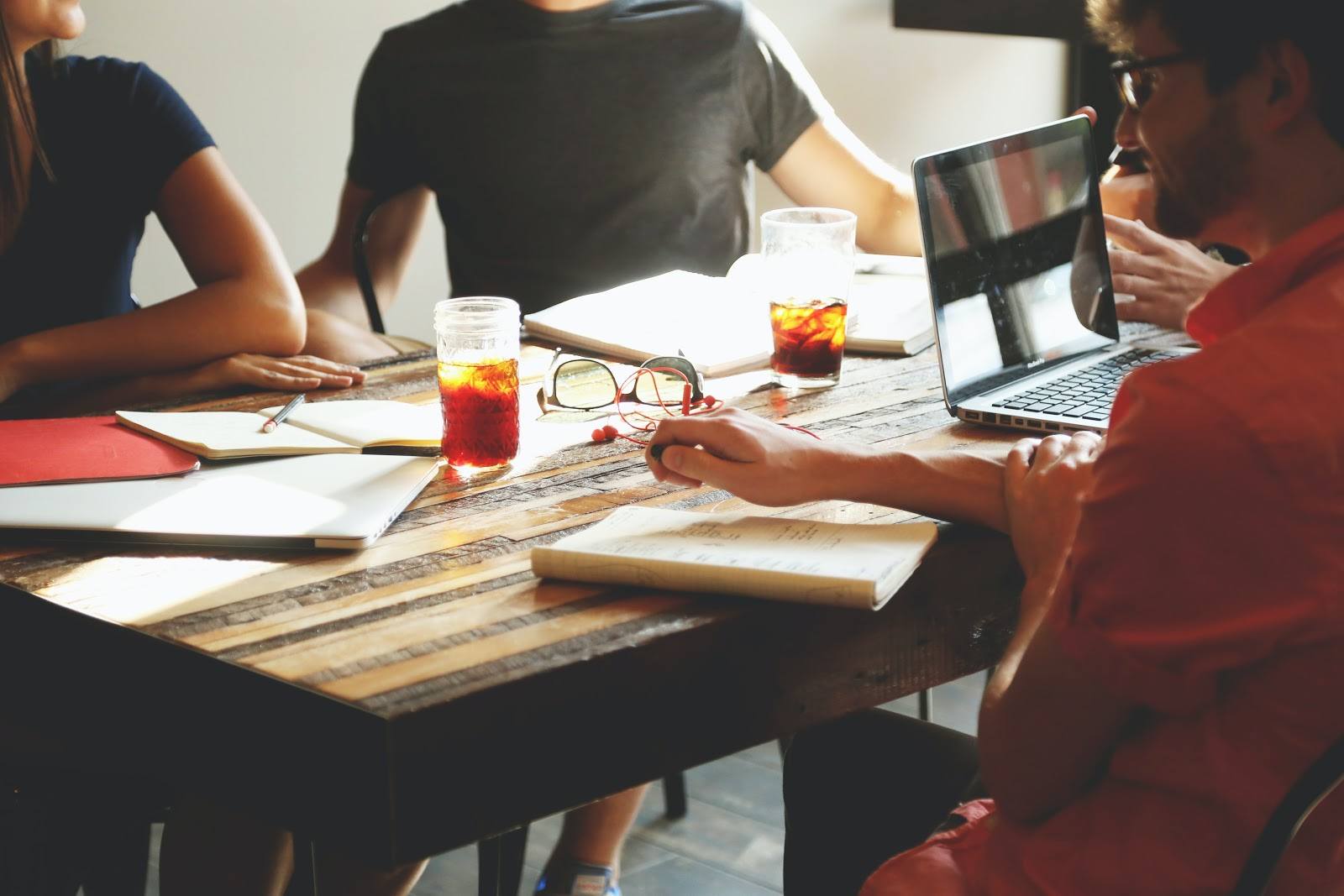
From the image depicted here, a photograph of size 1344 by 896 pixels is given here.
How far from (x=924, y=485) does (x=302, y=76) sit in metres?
2.31

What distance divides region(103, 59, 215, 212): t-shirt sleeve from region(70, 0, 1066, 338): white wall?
0.88 m

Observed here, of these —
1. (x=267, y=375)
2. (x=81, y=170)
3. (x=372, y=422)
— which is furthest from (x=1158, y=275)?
(x=81, y=170)

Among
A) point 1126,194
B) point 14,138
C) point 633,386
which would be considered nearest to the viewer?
point 633,386

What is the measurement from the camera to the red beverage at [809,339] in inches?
56.2

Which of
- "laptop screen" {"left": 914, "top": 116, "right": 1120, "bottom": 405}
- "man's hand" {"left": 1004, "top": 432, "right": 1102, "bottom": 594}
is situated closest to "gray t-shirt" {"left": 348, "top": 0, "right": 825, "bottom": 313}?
"laptop screen" {"left": 914, "top": 116, "right": 1120, "bottom": 405}

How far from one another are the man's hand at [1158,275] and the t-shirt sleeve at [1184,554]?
3.30ft

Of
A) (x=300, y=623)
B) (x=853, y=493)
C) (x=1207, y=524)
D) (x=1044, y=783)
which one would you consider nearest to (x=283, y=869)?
(x=300, y=623)

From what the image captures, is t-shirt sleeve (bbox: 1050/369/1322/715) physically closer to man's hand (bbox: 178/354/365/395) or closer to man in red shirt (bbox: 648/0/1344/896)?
man in red shirt (bbox: 648/0/1344/896)

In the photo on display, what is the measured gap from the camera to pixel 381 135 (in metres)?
2.29

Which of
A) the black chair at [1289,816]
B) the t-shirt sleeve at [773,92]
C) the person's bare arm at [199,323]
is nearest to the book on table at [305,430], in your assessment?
the person's bare arm at [199,323]

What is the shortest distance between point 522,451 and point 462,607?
38cm

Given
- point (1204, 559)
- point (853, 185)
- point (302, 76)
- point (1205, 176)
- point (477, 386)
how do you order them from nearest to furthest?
point (1204, 559) < point (1205, 176) < point (477, 386) < point (853, 185) < point (302, 76)

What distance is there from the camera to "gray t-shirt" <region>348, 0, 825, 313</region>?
2.26 metres

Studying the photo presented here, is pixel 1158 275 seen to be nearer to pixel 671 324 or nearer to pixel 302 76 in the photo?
pixel 671 324
